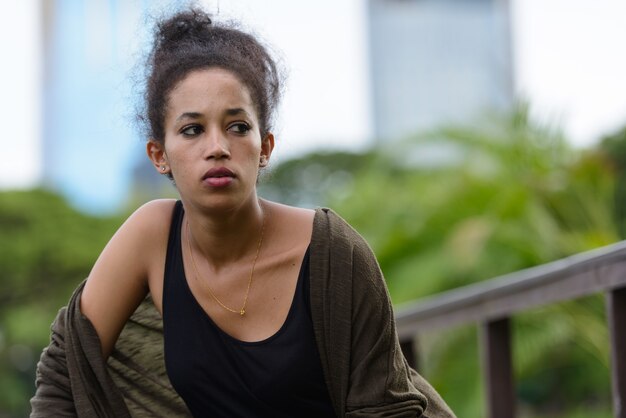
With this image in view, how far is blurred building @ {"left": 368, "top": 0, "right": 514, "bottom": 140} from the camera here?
6216 cm

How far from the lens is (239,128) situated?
97.3 inches

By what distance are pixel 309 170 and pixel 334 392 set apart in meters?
34.2

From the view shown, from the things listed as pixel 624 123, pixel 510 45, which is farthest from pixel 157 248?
pixel 510 45

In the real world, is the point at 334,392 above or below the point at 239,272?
below

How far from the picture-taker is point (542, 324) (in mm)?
8375

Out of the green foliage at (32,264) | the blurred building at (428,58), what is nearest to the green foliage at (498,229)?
the green foliage at (32,264)

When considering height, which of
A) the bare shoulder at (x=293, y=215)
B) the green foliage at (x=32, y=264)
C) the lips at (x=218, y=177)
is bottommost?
the green foliage at (x=32, y=264)

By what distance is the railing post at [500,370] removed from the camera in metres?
4.41

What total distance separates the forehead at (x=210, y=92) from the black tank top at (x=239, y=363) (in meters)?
0.40

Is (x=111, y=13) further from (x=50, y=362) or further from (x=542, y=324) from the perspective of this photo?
(x=50, y=362)

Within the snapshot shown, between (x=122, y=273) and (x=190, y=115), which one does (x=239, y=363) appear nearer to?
(x=122, y=273)

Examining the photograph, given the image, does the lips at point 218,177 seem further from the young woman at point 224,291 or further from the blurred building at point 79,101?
the blurred building at point 79,101

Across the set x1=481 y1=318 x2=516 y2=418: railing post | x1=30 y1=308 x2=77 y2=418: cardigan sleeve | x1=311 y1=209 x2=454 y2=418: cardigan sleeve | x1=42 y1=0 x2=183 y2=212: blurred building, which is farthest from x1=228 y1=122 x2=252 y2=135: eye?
x1=42 y1=0 x2=183 y2=212: blurred building

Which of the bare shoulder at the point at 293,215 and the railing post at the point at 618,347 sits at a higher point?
the bare shoulder at the point at 293,215
